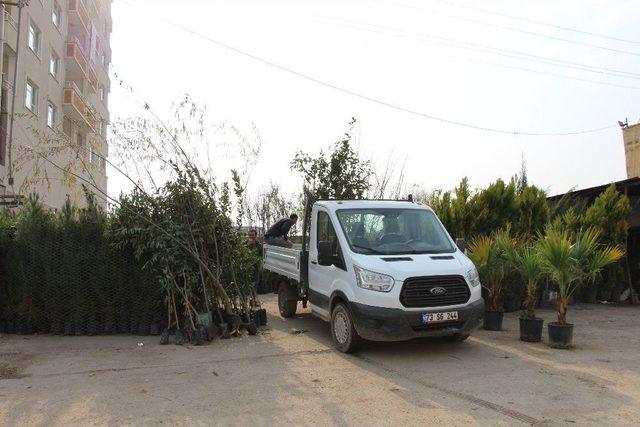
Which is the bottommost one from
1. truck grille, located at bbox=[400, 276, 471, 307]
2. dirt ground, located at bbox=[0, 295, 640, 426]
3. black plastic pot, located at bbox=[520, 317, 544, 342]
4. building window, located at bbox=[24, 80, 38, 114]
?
dirt ground, located at bbox=[0, 295, 640, 426]

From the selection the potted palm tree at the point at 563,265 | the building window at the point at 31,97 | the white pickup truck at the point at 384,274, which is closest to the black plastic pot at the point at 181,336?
the white pickup truck at the point at 384,274

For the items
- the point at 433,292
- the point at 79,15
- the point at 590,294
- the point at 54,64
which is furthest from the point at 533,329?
the point at 79,15

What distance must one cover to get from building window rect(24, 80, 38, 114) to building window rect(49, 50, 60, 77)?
295 centimetres

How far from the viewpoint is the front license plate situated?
6.96 metres

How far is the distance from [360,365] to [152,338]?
373cm

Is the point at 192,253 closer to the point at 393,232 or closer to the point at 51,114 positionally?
the point at 393,232

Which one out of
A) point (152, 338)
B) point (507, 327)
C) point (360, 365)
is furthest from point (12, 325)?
point (507, 327)

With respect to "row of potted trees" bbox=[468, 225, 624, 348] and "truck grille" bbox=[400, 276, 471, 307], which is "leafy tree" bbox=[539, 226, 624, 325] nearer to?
"row of potted trees" bbox=[468, 225, 624, 348]

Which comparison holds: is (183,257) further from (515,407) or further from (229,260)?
(515,407)

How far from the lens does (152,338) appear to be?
8.61 m

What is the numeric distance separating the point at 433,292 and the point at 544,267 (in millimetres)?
2222

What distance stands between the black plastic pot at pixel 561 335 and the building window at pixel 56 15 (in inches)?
1050

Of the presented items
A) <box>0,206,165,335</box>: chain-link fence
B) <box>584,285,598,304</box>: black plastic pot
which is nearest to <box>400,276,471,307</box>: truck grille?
<box>0,206,165,335</box>: chain-link fence

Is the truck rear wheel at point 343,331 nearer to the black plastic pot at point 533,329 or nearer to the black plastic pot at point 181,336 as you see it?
the black plastic pot at point 181,336
